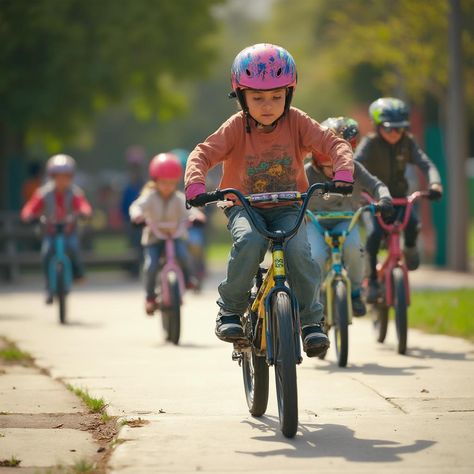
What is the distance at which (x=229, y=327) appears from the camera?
713 cm

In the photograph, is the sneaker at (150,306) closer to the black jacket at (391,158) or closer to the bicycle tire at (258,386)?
the black jacket at (391,158)

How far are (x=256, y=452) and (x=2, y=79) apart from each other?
16.9 metres

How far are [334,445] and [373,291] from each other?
435 cm

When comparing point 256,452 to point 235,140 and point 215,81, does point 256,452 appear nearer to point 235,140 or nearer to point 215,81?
point 235,140

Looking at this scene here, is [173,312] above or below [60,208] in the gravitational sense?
below

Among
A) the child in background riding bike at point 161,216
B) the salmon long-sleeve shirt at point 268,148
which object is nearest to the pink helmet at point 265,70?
the salmon long-sleeve shirt at point 268,148

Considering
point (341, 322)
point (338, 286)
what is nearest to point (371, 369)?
point (341, 322)

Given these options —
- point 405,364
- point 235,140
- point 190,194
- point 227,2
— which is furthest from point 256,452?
point 227,2

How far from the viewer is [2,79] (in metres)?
22.2

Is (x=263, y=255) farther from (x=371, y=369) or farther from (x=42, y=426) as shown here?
(x=371, y=369)

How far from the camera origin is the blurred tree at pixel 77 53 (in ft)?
74.3

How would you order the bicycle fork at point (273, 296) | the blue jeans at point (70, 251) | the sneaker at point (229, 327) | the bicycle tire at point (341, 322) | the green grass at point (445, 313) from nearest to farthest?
the bicycle fork at point (273, 296), the sneaker at point (229, 327), the bicycle tire at point (341, 322), the green grass at point (445, 313), the blue jeans at point (70, 251)

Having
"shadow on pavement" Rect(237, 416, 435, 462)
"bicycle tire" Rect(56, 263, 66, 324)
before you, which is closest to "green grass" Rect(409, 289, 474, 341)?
"bicycle tire" Rect(56, 263, 66, 324)

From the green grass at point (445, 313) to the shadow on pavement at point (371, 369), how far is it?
76.6 inches
